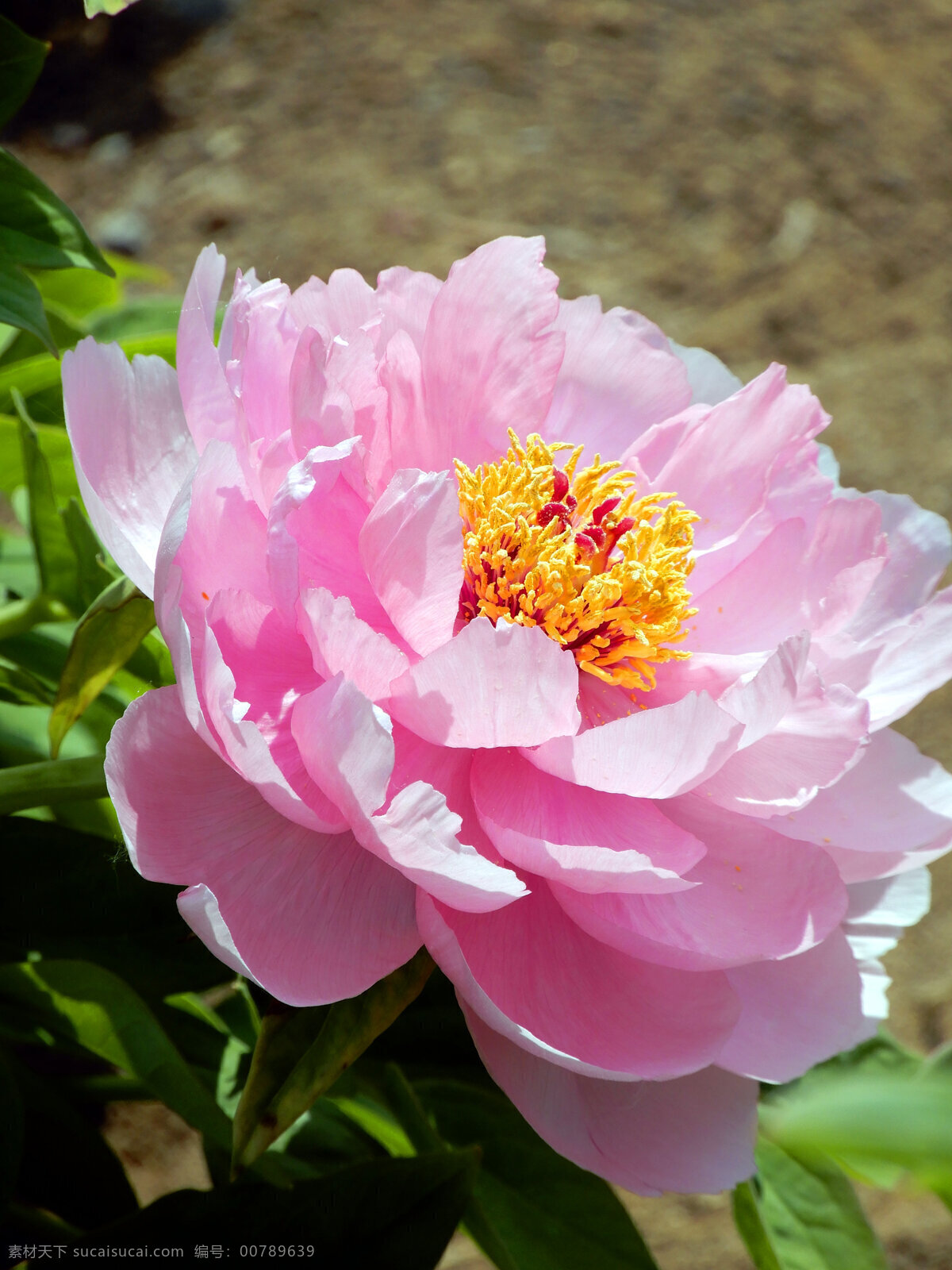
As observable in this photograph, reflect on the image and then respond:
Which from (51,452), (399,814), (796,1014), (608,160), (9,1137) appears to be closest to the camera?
(399,814)

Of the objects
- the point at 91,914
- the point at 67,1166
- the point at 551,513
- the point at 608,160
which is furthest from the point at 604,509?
the point at 608,160

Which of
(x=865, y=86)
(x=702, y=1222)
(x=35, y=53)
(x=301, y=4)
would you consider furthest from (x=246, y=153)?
(x=702, y=1222)

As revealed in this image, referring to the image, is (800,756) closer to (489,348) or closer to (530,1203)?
(489,348)

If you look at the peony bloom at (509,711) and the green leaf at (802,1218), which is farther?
the green leaf at (802,1218)

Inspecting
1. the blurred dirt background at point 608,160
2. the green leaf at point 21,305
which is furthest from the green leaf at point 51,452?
the blurred dirt background at point 608,160

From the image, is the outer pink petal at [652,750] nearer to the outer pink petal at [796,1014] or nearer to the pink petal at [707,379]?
the outer pink petal at [796,1014]

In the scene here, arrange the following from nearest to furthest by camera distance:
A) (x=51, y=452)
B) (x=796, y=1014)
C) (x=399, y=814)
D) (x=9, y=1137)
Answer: (x=399, y=814), (x=796, y=1014), (x=9, y=1137), (x=51, y=452)

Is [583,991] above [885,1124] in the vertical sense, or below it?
below
